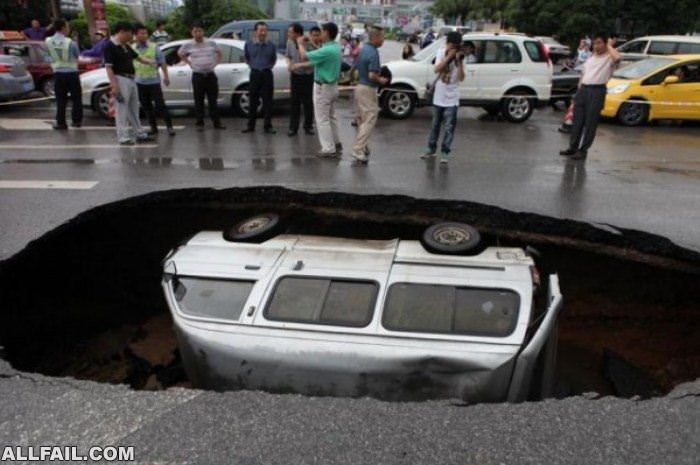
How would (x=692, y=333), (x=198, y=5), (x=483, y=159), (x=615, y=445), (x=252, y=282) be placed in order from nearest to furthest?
(x=615, y=445) → (x=252, y=282) → (x=692, y=333) → (x=483, y=159) → (x=198, y=5)

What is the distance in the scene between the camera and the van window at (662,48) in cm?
1629

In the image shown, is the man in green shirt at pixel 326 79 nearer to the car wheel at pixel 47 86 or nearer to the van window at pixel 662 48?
the car wheel at pixel 47 86

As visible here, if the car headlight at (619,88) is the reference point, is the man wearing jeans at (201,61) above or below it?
Answer: above

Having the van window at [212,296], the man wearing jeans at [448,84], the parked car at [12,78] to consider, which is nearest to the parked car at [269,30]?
the parked car at [12,78]

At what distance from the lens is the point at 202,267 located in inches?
165

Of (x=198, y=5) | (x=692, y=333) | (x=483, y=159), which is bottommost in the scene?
(x=692, y=333)

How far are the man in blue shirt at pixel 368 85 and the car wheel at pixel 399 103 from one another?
15.3ft

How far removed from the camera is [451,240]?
4.55m

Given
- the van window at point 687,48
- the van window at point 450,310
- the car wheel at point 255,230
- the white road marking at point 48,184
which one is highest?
the van window at point 687,48

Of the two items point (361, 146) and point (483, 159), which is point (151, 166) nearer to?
point (361, 146)

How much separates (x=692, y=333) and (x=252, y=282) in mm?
4298

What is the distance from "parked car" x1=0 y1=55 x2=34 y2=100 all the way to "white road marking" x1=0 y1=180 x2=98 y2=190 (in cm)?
646

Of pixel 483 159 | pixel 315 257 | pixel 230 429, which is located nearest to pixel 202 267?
pixel 315 257

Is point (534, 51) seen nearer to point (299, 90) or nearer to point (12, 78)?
point (299, 90)
